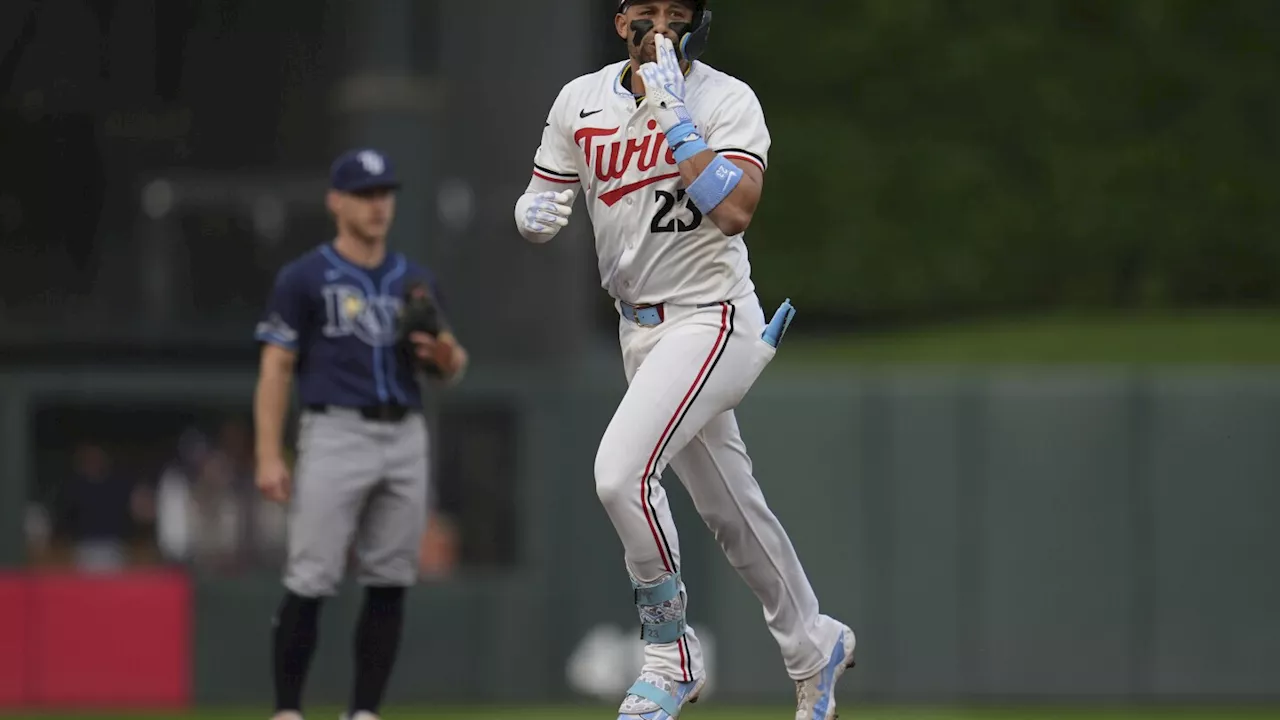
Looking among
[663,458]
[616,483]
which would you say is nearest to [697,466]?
[663,458]

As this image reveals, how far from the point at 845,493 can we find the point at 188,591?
349 cm

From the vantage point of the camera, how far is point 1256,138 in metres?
14.1

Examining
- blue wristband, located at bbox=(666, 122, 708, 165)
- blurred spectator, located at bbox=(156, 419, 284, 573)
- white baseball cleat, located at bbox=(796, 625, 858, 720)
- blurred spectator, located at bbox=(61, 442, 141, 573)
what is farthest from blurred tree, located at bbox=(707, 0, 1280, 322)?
blue wristband, located at bbox=(666, 122, 708, 165)

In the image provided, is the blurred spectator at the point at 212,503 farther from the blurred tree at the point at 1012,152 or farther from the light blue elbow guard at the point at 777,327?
the light blue elbow guard at the point at 777,327

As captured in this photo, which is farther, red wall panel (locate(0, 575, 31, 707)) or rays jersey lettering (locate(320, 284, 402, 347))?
red wall panel (locate(0, 575, 31, 707))

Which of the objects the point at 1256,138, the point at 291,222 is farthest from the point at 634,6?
the point at 1256,138

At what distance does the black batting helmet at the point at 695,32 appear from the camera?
17.5 feet

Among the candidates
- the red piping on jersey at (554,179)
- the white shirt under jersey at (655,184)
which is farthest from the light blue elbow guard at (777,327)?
the red piping on jersey at (554,179)

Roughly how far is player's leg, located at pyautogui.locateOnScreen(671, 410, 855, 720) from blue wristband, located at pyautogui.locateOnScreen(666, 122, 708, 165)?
0.74 metres

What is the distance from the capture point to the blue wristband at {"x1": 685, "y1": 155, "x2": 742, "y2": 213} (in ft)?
16.8

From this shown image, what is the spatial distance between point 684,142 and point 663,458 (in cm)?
80

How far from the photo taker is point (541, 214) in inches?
212

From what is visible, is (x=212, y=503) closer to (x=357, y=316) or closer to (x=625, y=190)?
(x=357, y=316)

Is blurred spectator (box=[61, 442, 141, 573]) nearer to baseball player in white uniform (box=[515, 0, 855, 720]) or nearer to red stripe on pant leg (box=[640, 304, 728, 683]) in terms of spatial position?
baseball player in white uniform (box=[515, 0, 855, 720])
